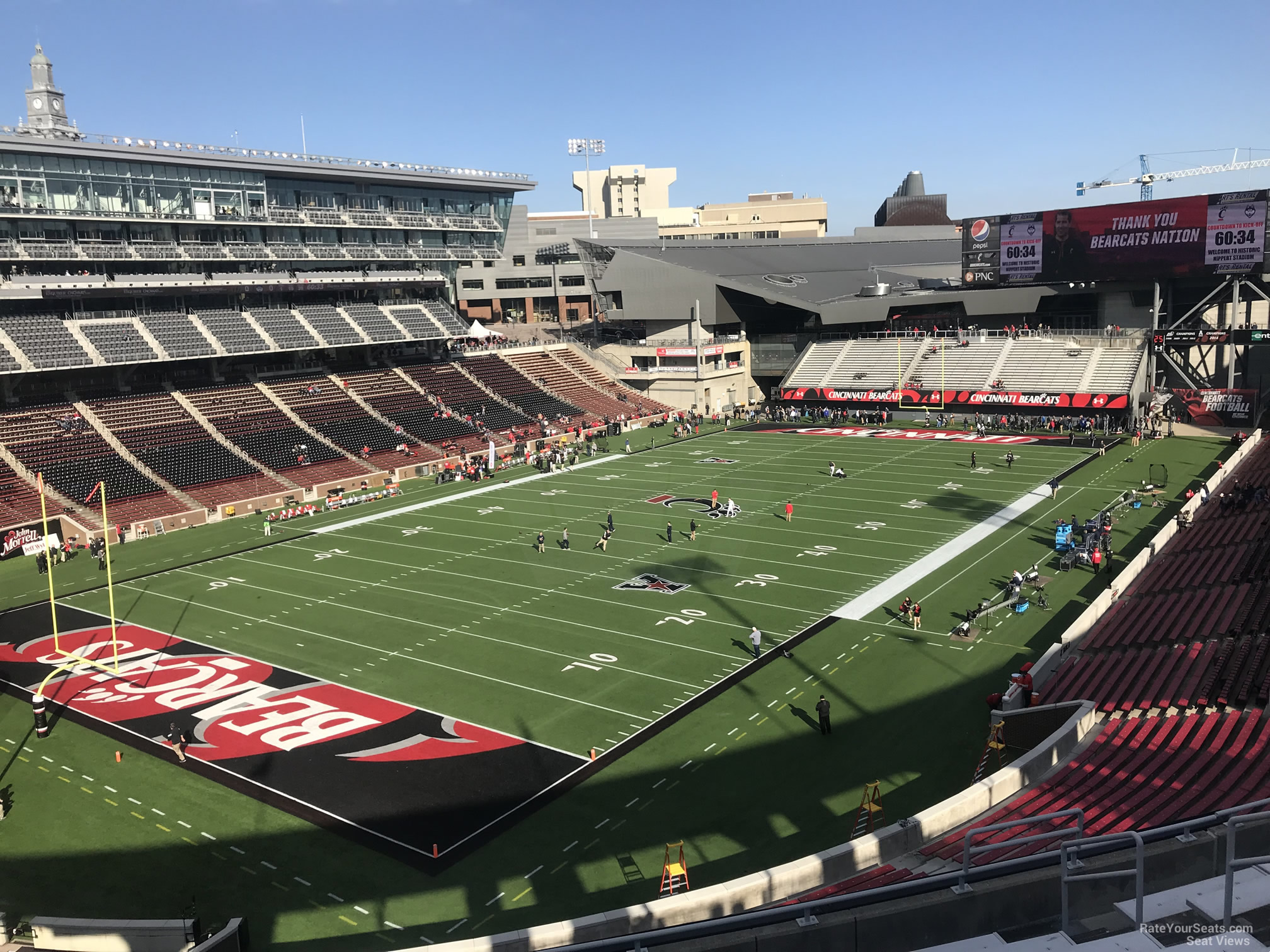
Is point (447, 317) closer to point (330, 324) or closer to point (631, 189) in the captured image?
point (330, 324)

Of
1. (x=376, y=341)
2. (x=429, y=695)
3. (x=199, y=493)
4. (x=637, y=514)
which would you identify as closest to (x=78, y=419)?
(x=199, y=493)

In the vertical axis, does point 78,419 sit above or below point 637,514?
above

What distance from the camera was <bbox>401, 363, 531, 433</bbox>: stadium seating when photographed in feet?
198

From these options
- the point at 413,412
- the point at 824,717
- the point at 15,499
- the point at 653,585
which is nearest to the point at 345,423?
the point at 413,412

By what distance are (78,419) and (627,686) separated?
121ft

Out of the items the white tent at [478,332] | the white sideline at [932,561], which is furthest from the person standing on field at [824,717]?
the white tent at [478,332]

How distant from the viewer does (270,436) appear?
167 ft

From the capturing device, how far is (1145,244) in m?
56.6

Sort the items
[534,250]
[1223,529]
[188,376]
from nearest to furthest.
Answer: [1223,529]
[188,376]
[534,250]

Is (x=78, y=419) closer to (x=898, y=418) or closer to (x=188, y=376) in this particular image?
(x=188, y=376)

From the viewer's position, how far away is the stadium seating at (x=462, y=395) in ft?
198

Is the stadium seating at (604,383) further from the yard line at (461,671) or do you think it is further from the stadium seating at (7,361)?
the yard line at (461,671)

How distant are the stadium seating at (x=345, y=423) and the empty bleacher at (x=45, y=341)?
10.6m

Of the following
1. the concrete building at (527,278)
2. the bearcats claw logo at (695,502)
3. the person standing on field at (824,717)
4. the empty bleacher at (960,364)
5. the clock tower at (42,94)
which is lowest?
the person standing on field at (824,717)
